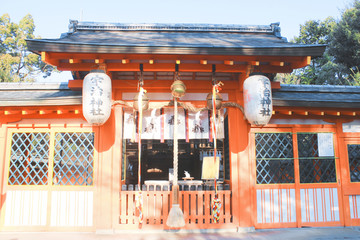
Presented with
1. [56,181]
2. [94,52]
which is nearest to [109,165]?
Result: [56,181]

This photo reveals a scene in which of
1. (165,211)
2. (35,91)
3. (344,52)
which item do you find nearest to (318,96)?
(165,211)

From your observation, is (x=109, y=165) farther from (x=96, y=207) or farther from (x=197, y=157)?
Answer: (x=197, y=157)

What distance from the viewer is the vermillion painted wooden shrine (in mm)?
5762

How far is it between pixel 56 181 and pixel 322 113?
681cm

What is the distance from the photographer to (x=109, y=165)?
6.11 meters

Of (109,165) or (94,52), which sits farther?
(109,165)

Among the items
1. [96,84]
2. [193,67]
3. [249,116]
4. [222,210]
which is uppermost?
[193,67]

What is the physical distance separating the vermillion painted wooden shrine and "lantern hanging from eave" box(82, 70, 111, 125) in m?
0.10

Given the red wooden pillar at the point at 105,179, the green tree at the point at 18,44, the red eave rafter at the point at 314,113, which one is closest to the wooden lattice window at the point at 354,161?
the red eave rafter at the point at 314,113

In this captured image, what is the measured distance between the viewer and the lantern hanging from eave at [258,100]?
5.44m

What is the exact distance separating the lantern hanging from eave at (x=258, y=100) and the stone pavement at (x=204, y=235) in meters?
2.48

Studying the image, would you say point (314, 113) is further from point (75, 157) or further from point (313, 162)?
point (75, 157)

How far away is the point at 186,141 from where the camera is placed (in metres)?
6.25

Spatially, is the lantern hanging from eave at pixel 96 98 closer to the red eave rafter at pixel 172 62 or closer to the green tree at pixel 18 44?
the red eave rafter at pixel 172 62
